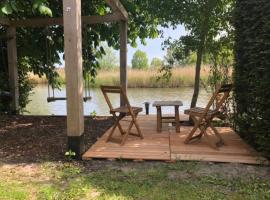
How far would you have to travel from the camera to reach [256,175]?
3793 millimetres

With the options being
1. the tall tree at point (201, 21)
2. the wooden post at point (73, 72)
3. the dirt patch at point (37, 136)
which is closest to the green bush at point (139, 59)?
the tall tree at point (201, 21)

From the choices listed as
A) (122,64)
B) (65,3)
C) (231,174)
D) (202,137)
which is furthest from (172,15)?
(231,174)

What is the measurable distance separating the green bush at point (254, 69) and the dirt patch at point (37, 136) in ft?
7.26

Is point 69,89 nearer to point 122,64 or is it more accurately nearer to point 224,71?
point 122,64

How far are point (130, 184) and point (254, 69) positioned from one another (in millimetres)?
2041

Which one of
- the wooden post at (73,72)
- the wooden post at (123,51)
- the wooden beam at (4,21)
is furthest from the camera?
the wooden post at (123,51)

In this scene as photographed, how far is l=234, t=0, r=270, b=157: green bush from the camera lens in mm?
3994

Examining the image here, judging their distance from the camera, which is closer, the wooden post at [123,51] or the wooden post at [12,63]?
the wooden post at [123,51]

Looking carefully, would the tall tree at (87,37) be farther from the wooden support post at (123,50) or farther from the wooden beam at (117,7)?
the wooden beam at (117,7)

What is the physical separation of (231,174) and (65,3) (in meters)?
2.65

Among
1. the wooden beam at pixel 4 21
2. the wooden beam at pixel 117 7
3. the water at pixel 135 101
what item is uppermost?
the wooden beam at pixel 117 7

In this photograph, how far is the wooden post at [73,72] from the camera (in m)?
4.18

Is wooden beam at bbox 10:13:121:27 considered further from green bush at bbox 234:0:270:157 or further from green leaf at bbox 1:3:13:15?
green leaf at bbox 1:3:13:15

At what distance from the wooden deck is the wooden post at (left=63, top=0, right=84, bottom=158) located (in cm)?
28
